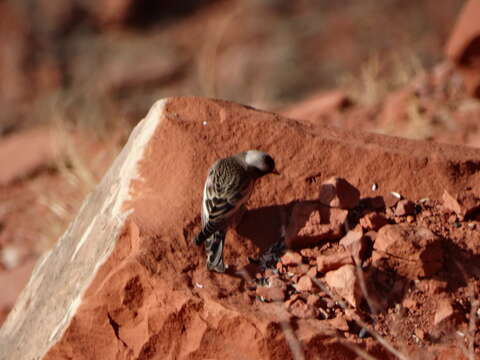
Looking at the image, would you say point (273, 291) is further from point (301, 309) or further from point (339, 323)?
point (339, 323)

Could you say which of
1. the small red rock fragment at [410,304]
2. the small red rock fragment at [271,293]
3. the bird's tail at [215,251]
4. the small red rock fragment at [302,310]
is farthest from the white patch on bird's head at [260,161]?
the small red rock fragment at [410,304]

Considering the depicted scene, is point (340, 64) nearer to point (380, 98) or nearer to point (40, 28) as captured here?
point (380, 98)

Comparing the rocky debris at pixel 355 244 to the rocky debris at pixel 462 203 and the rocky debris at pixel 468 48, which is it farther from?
the rocky debris at pixel 468 48

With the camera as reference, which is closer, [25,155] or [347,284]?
[347,284]

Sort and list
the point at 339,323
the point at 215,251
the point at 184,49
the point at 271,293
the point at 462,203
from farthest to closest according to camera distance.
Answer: the point at 184,49, the point at 462,203, the point at 215,251, the point at 271,293, the point at 339,323

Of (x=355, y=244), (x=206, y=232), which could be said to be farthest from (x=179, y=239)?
(x=355, y=244)

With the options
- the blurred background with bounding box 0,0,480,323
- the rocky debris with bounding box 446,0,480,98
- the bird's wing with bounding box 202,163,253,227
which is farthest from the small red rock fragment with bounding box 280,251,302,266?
A: the blurred background with bounding box 0,0,480,323
